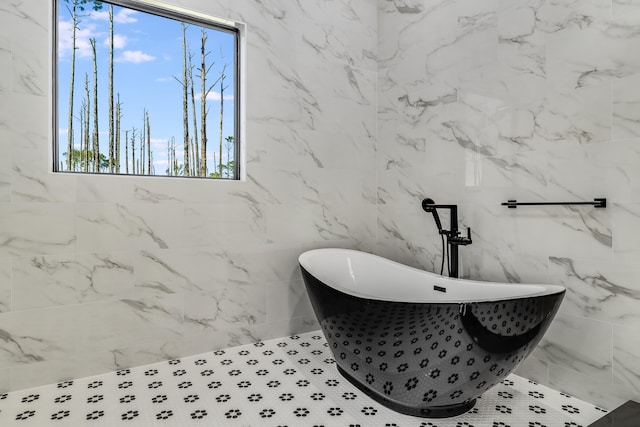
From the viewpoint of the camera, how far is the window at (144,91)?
2189 millimetres

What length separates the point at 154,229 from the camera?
2264 millimetres

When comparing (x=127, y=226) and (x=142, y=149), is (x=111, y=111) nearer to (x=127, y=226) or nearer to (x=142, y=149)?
(x=142, y=149)

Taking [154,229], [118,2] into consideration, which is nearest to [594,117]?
[154,229]

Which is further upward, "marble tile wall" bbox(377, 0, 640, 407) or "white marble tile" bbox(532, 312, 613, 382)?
"marble tile wall" bbox(377, 0, 640, 407)

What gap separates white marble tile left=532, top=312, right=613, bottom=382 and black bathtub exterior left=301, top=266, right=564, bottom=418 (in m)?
0.44

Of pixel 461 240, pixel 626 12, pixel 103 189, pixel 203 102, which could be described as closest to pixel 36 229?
pixel 103 189

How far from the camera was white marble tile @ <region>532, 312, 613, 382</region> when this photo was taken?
175cm

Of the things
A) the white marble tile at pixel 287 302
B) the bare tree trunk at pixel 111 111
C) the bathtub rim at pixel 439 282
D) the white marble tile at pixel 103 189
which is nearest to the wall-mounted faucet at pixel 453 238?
the bathtub rim at pixel 439 282

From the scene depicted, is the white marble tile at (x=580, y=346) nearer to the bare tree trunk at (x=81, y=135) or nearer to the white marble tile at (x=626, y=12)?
the white marble tile at (x=626, y=12)

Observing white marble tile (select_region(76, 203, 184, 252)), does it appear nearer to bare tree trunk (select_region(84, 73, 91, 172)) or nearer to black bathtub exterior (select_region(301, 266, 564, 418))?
bare tree trunk (select_region(84, 73, 91, 172))

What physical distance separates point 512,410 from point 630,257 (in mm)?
829

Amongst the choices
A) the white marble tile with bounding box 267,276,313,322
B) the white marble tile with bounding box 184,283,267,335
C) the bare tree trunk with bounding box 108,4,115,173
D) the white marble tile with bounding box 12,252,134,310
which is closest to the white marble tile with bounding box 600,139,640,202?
the white marble tile with bounding box 267,276,313,322

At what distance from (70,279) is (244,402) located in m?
1.11

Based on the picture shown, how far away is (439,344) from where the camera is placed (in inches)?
58.0
